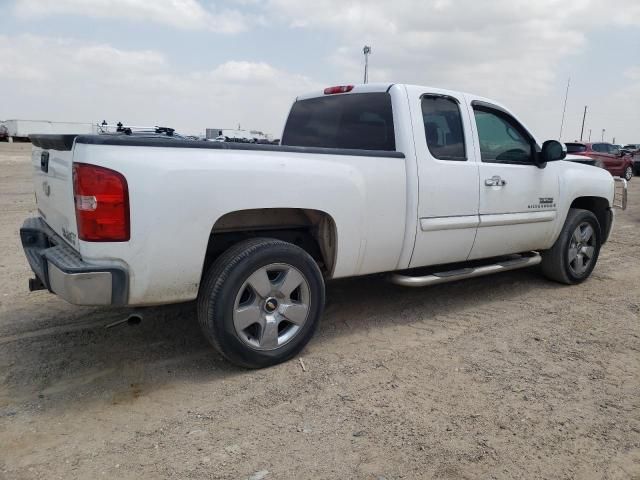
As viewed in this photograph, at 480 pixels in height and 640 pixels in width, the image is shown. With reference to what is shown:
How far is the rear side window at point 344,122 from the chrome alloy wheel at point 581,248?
264cm

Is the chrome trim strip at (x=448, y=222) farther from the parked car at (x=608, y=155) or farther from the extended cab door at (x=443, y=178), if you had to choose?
the parked car at (x=608, y=155)

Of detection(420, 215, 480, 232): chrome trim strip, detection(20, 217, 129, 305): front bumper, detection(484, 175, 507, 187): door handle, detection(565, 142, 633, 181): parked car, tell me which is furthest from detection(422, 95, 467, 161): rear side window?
detection(565, 142, 633, 181): parked car

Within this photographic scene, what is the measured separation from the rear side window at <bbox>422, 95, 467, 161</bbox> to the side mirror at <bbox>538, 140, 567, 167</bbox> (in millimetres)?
1012

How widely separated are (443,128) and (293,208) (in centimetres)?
156

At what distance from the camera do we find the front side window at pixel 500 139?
177 inches

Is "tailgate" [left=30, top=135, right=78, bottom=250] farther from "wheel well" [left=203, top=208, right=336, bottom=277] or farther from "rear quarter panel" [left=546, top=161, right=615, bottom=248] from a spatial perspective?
"rear quarter panel" [left=546, top=161, right=615, bottom=248]

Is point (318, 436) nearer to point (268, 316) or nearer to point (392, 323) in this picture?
point (268, 316)

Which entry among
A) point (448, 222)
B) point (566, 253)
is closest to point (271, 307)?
point (448, 222)

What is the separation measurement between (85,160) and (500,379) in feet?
9.13

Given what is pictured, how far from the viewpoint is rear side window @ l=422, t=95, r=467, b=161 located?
4.06 meters

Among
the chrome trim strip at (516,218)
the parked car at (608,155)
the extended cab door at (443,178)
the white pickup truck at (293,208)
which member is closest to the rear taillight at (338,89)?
the white pickup truck at (293,208)

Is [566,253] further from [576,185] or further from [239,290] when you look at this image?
[239,290]

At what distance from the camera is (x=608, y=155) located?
21.3 metres

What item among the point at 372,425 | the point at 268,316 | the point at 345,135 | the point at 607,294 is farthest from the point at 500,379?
the point at 607,294
